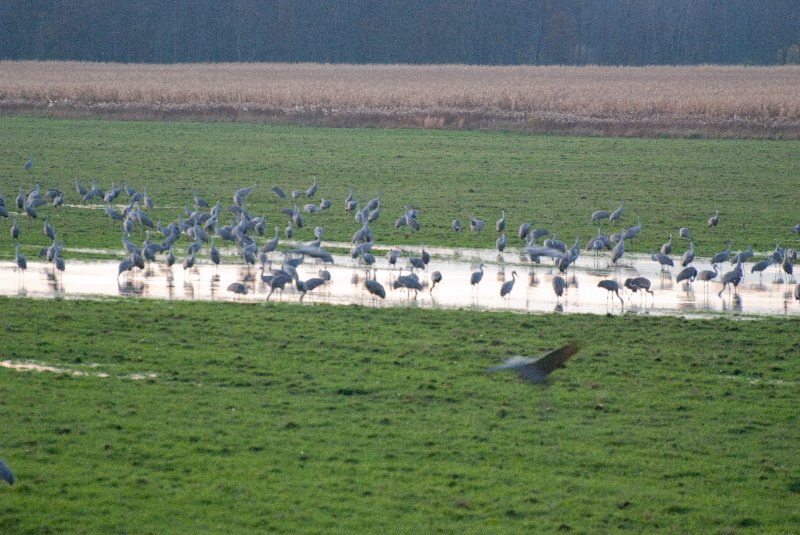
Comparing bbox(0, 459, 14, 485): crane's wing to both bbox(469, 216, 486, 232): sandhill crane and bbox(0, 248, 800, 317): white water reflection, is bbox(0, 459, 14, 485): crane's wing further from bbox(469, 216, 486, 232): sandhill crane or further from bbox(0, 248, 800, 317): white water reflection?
bbox(469, 216, 486, 232): sandhill crane

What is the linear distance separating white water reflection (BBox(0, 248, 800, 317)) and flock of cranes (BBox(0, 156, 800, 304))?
160 millimetres

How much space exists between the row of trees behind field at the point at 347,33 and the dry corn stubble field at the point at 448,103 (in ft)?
127

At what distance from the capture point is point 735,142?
37781 mm

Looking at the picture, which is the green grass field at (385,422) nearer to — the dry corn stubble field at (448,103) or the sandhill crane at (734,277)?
the sandhill crane at (734,277)

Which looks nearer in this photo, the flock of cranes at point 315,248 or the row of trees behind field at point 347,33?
the flock of cranes at point 315,248

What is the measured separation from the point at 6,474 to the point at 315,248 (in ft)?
26.5

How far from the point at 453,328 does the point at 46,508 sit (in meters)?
6.31

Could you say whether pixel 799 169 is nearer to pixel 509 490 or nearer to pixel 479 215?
pixel 479 215

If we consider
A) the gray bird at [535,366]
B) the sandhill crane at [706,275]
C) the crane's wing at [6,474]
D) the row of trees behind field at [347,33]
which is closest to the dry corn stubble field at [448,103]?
the sandhill crane at [706,275]

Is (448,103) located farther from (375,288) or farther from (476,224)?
(375,288)

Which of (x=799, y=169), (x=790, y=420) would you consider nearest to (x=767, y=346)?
(x=790, y=420)

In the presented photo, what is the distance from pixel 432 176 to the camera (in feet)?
94.4

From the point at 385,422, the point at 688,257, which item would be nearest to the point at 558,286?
the point at 688,257

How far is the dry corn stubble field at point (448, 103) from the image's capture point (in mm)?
41781
